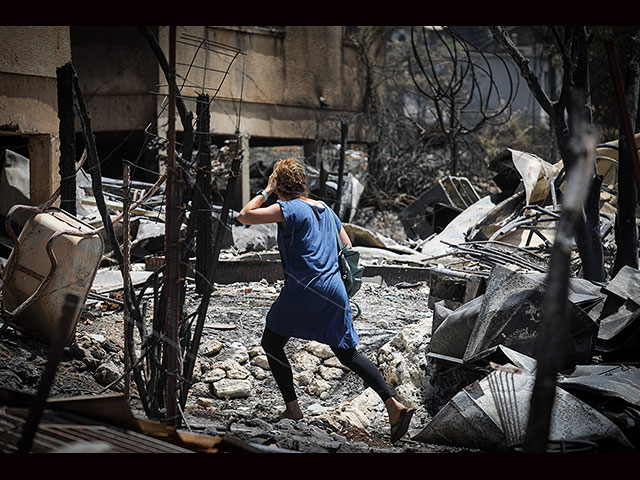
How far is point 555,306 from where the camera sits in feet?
5.50

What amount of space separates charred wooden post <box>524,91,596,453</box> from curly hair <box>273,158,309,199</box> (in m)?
2.41

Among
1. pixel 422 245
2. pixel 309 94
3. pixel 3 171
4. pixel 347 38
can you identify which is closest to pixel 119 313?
pixel 3 171

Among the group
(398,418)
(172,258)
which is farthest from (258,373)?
(172,258)

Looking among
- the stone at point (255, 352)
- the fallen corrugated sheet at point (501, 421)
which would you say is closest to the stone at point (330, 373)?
the stone at point (255, 352)

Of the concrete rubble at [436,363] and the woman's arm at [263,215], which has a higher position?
the woman's arm at [263,215]

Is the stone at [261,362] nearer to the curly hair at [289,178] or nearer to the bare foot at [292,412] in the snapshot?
the bare foot at [292,412]

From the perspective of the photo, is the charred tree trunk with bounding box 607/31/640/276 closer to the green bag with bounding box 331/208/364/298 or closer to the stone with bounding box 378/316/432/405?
the stone with bounding box 378/316/432/405

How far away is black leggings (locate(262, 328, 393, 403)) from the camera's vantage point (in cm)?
400

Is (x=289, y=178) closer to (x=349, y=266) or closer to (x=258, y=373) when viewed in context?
(x=349, y=266)

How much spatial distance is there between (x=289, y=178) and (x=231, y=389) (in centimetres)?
161

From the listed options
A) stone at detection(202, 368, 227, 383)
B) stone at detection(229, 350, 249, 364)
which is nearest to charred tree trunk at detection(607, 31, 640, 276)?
stone at detection(229, 350, 249, 364)

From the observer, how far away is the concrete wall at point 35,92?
262 inches

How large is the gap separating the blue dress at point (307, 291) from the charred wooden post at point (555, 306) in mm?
2288
